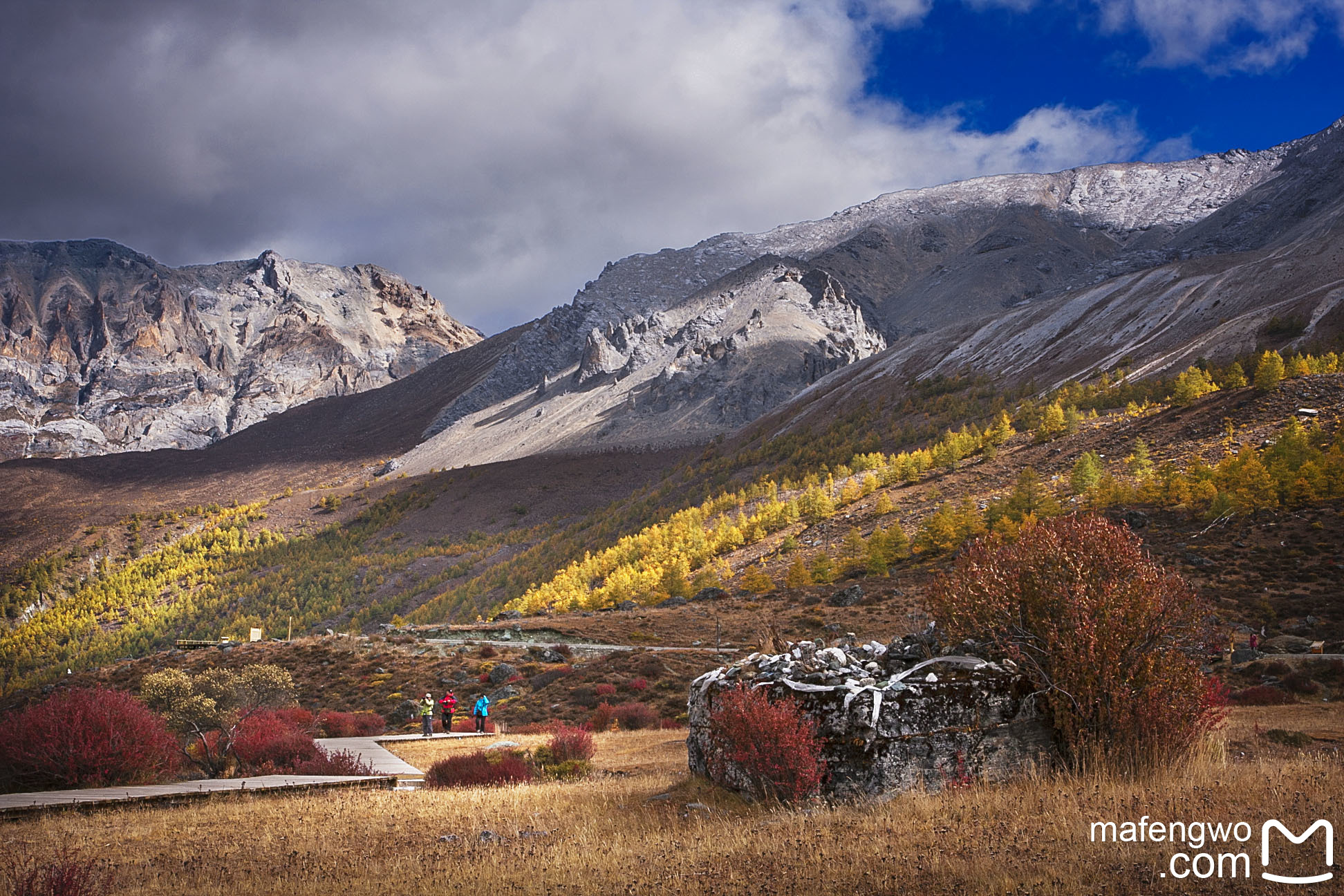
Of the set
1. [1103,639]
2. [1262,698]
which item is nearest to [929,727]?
[1103,639]

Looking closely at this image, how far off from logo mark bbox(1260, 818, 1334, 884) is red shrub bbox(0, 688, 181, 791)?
14218 millimetres

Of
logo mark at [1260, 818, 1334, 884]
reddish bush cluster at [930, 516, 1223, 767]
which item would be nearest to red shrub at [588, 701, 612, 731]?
reddish bush cluster at [930, 516, 1223, 767]

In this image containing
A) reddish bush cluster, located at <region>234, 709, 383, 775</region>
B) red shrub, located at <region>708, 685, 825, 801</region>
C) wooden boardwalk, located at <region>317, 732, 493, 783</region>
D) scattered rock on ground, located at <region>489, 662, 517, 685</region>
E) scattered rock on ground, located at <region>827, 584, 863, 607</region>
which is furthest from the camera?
scattered rock on ground, located at <region>827, 584, 863, 607</region>

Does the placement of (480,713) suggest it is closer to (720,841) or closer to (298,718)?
(298,718)

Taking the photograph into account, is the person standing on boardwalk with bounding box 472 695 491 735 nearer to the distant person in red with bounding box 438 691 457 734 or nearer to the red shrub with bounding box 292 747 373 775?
the distant person in red with bounding box 438 691 457 734

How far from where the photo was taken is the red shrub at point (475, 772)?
12.9 m

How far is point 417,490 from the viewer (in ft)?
366

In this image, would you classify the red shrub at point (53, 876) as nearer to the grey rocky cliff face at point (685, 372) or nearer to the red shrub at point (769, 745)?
the red shrub at point (769, 745)

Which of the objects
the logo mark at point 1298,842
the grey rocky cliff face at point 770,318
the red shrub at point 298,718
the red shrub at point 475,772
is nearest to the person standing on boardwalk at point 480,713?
the red shrub at point 298,718

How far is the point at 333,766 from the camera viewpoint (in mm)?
14023

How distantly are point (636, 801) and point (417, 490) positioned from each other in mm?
107104

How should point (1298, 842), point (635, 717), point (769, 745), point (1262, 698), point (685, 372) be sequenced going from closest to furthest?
1. point (1298, 842)
2. point (769, 745)
3. point (1262, 698)
4. point (635, 717)
5. point (685, 372)

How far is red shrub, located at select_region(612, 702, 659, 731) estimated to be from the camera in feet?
77.8

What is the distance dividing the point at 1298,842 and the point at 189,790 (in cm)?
1249
